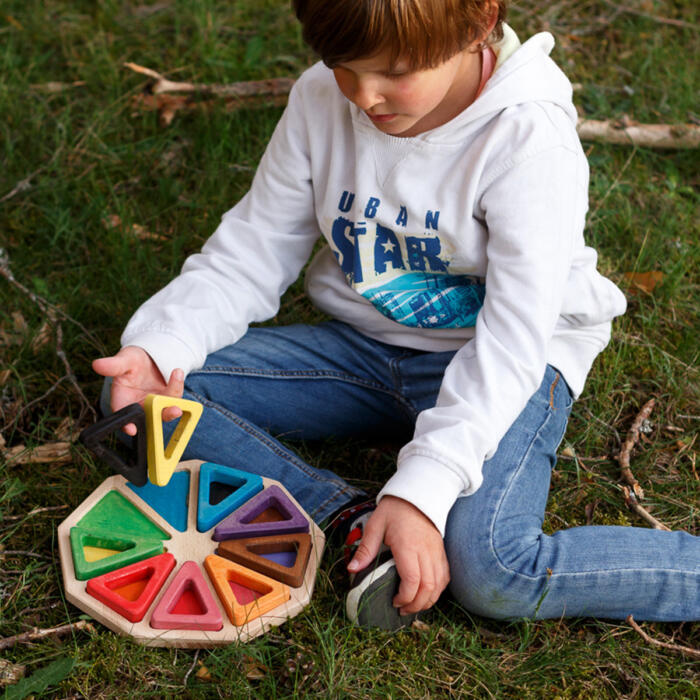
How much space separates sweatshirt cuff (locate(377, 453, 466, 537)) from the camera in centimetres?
138

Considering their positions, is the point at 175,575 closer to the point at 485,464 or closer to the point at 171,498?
the point at 171,498

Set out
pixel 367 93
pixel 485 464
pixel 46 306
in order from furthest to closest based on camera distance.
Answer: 1. pixel 46 306
2. pixel 485 464
3. pixel 367 93

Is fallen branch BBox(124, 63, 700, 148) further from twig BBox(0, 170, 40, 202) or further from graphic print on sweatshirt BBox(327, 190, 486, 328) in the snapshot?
graphic print on sweatshirt BBox(327, 190, 486, 328)

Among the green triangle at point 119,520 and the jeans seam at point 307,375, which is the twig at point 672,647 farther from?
the green triangle at point 119,520

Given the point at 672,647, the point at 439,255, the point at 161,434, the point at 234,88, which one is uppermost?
the point at 439,255

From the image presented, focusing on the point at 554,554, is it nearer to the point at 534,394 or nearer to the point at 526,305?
the point at 534,394

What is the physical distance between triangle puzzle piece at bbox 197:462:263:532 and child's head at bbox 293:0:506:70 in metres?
0.73

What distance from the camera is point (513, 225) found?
57.2 inches

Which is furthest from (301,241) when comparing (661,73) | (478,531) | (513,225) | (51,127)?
(661,73)

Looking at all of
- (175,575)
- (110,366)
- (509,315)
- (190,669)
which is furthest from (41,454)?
(509,315)

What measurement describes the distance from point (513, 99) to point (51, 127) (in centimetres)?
162

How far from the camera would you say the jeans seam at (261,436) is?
5.53 ft

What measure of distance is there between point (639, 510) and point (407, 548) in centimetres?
56

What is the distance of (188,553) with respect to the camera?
152cm
